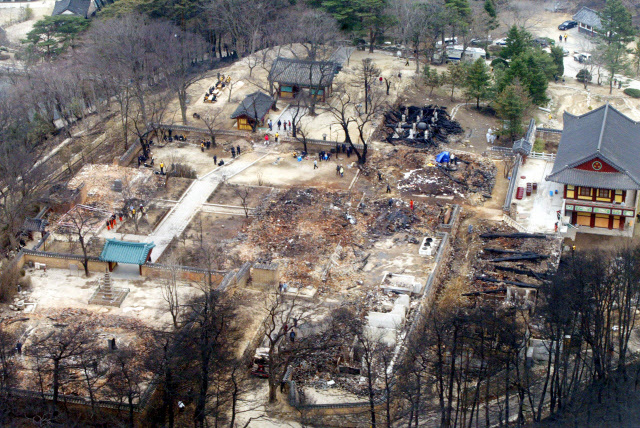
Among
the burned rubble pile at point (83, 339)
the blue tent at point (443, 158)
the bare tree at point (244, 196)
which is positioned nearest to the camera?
the burned rubble pile at point (83, 339)

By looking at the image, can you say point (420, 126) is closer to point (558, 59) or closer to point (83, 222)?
point (558, 59)


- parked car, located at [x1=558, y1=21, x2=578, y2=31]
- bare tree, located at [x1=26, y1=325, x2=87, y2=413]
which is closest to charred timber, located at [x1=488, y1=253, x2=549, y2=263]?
bare tree, located at [x1=26, y1=325, x2=87, y2=413]

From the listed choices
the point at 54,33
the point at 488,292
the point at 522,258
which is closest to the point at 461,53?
the point at 54,33

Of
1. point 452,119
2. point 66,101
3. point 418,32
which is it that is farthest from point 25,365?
point 418,32

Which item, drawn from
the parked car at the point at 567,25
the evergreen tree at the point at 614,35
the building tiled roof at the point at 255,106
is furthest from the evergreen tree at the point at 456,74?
the parked car at the point at 567,25

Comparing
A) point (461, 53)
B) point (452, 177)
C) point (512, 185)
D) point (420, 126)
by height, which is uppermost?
point (461, 53)

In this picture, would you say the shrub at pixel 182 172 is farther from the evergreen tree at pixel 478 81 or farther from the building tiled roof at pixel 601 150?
the evergreen tree at pixel 478 81

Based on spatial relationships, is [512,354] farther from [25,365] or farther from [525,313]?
[25,365]
